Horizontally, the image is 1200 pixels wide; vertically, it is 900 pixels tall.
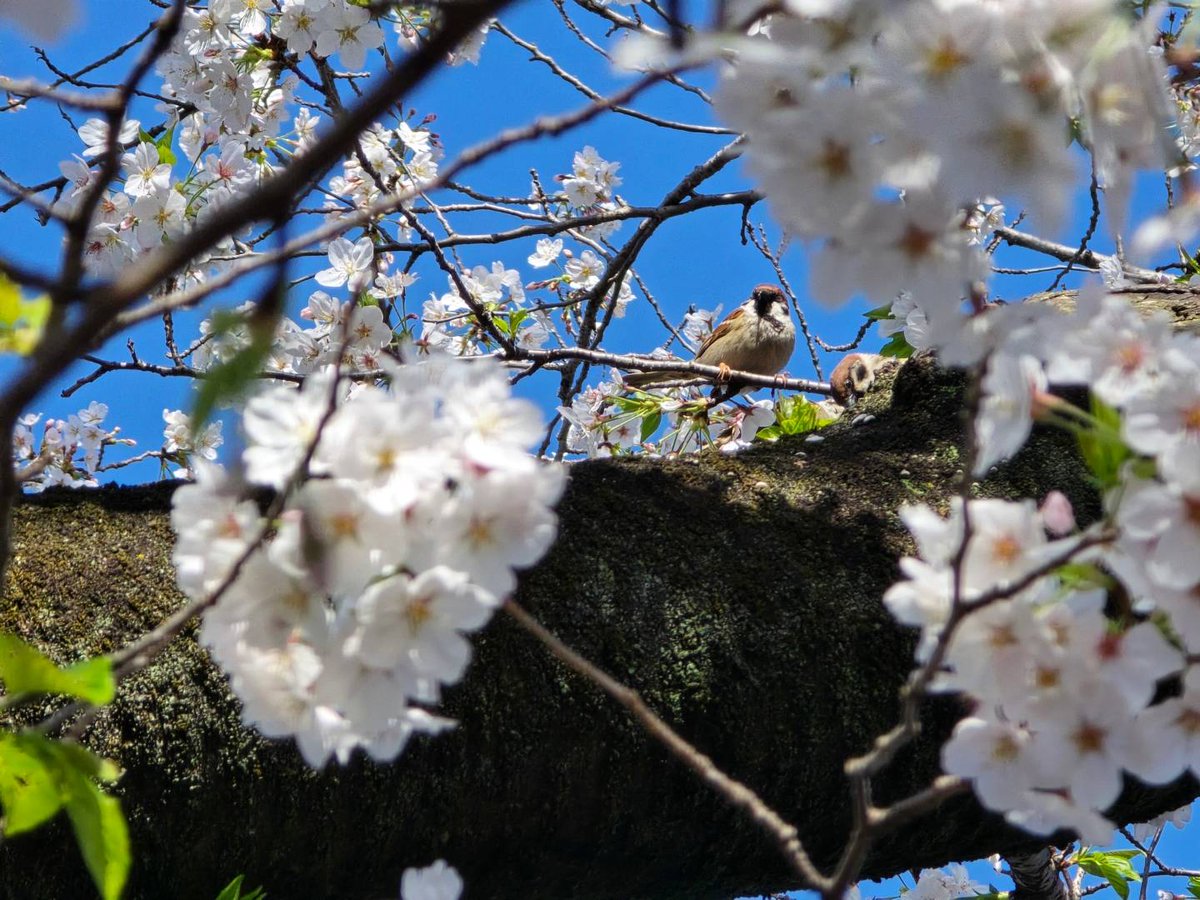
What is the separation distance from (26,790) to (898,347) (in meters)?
2.75

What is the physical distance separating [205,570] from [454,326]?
3522 millimetres

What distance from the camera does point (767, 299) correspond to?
516 cm

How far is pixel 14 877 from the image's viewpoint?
132 cm

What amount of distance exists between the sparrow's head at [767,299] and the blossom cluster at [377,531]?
14.6ft

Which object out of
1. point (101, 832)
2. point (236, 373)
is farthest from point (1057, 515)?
point (101, 832)

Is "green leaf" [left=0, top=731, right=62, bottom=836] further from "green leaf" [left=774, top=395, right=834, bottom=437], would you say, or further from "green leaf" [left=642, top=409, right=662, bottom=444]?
"green leaf" [left=642, top=409, right=662, bottom=444]

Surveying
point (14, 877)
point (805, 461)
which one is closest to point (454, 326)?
point (805, 461)

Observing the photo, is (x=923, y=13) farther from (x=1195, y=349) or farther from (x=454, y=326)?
(x=454, y=326)

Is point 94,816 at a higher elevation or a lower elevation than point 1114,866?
lower

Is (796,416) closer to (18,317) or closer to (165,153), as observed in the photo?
(165,153)

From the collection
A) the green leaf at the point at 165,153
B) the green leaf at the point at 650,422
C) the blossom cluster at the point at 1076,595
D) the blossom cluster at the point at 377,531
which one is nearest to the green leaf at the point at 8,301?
the blossom cluster at the point at 377,531

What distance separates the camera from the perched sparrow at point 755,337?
5020 mm

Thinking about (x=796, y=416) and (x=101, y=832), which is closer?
(x=101, y=832)

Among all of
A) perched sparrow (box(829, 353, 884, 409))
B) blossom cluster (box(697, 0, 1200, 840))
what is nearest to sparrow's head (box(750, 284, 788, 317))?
perched sparrow (box(829, 353, 884, 409))
